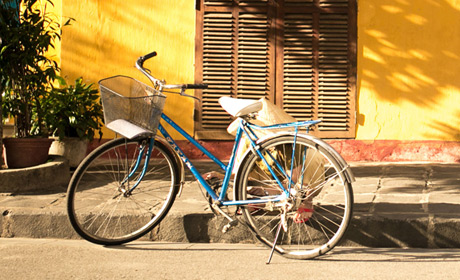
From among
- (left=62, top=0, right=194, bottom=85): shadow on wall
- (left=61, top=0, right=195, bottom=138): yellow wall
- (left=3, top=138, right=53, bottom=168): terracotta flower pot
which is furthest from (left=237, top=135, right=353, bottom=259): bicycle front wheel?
(left=62, top=0, right=194, bottom=85): shadow on wall

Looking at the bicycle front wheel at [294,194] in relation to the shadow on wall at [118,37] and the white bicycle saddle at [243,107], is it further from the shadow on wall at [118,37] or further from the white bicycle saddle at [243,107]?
the shadow on wall at [118,37]

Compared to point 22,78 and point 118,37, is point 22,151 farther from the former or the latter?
point 118,37

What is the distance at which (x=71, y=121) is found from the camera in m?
7.73

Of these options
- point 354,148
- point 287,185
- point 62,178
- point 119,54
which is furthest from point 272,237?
point 119,54

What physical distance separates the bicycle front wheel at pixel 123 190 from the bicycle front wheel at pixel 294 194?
597mm

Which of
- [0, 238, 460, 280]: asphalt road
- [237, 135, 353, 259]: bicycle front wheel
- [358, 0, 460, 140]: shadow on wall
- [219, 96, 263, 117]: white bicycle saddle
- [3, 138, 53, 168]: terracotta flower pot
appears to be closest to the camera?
[0, 238, 460, 280]: asphalt road

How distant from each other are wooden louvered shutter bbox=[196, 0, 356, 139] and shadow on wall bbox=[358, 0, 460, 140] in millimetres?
222

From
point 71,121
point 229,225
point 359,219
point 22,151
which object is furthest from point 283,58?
point 229,225

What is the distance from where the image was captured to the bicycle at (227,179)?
4.35 meters

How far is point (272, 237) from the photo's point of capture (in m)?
4.71

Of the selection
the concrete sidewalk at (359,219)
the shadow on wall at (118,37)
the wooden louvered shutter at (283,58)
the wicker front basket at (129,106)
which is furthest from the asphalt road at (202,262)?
the shadow on wall at (118,37)

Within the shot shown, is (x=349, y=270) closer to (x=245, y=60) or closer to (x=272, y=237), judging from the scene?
(x=272, y=237)

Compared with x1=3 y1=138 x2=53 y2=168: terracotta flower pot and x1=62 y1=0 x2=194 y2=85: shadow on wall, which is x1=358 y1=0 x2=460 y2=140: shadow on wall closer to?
x1=62 y1=0 x2=194 y2=85: shadow on wall

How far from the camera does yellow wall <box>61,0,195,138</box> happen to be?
8.83m
